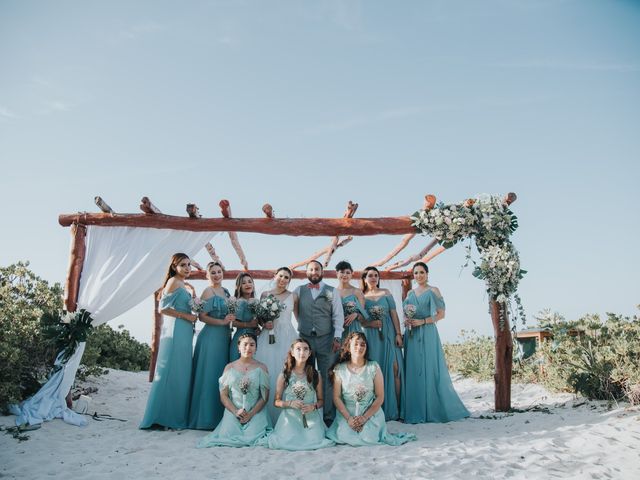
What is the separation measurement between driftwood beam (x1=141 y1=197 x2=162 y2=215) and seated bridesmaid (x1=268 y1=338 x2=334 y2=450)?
11.0 feet

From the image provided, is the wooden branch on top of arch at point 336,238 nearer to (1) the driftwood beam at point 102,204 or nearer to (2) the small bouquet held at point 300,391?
(2) the small bouquet held at point 300,391

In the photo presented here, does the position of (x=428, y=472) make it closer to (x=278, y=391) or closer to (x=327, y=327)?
A: (x=278, y=391)

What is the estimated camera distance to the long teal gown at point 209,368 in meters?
5.71

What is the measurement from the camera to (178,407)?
18.7 feet

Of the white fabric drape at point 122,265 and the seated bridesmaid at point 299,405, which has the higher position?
the white fabric drape at point 122,265

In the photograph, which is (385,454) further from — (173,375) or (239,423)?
(173,375)

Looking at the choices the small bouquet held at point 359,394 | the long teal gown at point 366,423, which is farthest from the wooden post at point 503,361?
the small bouquet held at point 359,394

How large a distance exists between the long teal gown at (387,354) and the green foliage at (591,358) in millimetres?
2063

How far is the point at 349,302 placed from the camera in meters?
6.20

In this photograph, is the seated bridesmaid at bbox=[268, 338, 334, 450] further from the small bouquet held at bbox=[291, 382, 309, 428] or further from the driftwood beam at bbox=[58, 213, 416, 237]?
the driftwood beam at bbox=[58, 213, 416, 237]

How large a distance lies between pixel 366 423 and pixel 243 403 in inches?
55.0

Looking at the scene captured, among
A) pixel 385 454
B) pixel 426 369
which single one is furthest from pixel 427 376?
pixel 385 454

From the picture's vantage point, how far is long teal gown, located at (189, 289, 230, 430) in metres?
5.71

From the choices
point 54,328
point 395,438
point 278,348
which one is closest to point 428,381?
point 395,438
